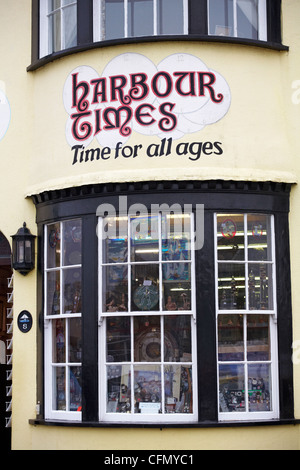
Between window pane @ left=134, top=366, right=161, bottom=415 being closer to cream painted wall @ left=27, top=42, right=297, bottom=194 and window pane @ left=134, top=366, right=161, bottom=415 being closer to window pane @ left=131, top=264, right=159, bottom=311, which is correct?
window pane @ left=131, top=264, right=159, bottom=311

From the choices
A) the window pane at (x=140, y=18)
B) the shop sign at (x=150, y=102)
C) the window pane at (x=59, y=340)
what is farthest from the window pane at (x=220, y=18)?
the window pane at (x=59, y=340)

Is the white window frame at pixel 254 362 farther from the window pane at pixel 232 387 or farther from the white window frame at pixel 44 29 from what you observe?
the white window frame at pixel 44 29

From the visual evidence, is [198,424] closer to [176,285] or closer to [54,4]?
[176,285]

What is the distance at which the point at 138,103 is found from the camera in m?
10.4

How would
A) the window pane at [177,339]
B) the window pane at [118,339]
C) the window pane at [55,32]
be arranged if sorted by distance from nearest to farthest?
the window pane at [177,339], the window pane at [118,339], the window pane at [55,32]

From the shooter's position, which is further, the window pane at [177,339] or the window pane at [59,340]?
the window pane at [59,340]

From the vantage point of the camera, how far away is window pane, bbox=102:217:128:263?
406 inches

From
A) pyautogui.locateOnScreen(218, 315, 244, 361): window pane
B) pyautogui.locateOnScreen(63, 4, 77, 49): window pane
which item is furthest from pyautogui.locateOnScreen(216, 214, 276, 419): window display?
pyautogui.locateOnScreen(63, 4, 77, 49): window pane

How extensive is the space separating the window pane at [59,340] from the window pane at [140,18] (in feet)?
12.0

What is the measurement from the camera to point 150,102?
10.4 m

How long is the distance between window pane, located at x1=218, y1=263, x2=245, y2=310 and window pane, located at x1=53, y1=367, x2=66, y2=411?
2.15 metres

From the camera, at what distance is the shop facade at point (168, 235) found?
32.9ft

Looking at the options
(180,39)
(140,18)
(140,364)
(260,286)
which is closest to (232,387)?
(140,364)

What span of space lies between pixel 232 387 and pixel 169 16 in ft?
14.9
